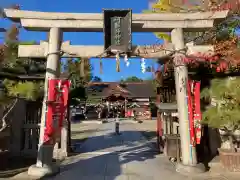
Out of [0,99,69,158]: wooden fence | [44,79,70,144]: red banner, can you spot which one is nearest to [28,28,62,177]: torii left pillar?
[44,79,70,144]: red banner

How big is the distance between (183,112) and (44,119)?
4.41m

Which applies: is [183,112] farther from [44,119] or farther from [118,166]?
[44,119]

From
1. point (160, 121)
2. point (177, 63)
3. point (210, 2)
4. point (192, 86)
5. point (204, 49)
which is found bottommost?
point (160, 121)

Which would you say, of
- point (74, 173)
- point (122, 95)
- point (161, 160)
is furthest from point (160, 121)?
point (122, 95)

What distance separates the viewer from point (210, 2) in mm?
7953

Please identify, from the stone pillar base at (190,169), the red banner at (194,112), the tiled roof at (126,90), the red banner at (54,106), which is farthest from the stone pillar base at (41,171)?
the tiled roof at (126,90)

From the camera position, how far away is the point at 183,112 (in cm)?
747

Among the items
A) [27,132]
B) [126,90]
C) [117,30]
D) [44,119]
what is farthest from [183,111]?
[126,90]

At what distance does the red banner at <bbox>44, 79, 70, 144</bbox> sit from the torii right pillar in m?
3.64

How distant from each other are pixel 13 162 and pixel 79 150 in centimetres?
322

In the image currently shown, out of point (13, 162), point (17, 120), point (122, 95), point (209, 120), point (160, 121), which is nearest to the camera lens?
point (209, 120)

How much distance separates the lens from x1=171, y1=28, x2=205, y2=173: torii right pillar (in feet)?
23.4

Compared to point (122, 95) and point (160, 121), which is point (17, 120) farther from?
point (122, 95)

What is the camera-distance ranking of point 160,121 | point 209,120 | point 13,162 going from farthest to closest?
point 160,121
point 13,162
point 209,120
